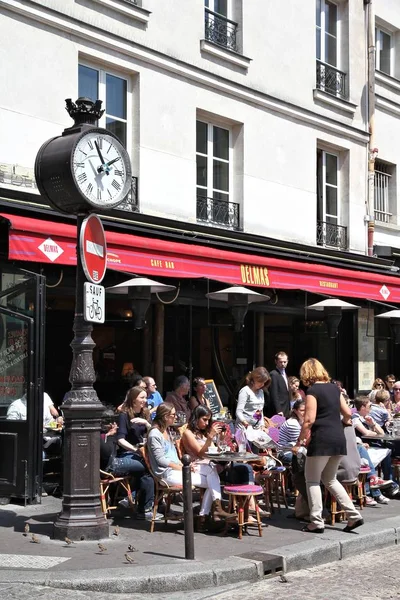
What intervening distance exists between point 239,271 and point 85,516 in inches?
236

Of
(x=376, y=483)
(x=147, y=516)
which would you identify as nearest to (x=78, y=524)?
(x=147, y=516)

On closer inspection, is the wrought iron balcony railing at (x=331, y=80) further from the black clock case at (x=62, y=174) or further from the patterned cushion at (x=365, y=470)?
the black clock case at (x=62, y=174)

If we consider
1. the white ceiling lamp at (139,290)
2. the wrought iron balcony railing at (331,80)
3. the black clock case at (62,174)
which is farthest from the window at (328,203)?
the black clock case at (62,174)

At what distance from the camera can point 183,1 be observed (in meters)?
13.3

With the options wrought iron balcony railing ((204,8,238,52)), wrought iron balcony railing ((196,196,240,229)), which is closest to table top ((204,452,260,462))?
wrought iron balcony railing ((196,196,240,229))

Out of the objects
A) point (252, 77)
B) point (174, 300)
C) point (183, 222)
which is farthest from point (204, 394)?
point (252, 77)

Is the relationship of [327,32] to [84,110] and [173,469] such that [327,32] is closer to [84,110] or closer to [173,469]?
[84,110]

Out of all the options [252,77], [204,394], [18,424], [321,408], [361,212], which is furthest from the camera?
[361,212]

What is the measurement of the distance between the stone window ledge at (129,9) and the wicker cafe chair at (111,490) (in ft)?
21.9

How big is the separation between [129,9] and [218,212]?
3.42 m

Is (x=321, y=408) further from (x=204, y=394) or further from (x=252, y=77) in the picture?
(x=252, y=77)

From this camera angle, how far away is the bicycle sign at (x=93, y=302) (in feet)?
24.7

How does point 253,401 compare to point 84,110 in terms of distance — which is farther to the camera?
point 253,401

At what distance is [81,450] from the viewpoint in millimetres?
7559
